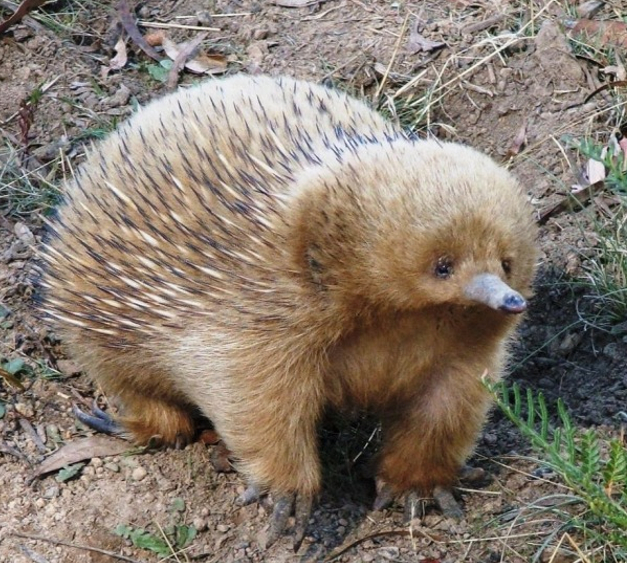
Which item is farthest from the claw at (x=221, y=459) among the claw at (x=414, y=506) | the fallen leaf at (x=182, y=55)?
the fallen leaf at (x=182, y=55)

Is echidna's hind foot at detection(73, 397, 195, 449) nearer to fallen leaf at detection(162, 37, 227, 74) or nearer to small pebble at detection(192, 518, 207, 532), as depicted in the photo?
small pebble at detection(192, 518, 207, 532)

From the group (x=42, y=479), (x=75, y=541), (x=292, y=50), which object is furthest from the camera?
(x=292, y=50)

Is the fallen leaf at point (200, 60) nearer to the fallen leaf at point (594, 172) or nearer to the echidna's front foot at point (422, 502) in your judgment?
the fallen leaf at point (594, 172)

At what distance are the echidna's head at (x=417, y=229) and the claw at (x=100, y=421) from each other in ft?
4.59

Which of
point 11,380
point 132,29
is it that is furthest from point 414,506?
point 132,29

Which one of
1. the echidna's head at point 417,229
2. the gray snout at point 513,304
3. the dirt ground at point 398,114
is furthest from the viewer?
the dirt ground at point 398,114

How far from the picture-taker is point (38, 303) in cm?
399

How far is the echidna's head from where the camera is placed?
9.27 ft

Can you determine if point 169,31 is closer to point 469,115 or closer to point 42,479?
point 469,115

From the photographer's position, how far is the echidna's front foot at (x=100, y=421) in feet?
13.5

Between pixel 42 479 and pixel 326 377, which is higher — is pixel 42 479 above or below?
below

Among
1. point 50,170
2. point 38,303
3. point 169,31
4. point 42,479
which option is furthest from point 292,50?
point 42,479

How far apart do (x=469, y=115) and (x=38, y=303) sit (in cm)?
242

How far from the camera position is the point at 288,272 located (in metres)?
3.09
